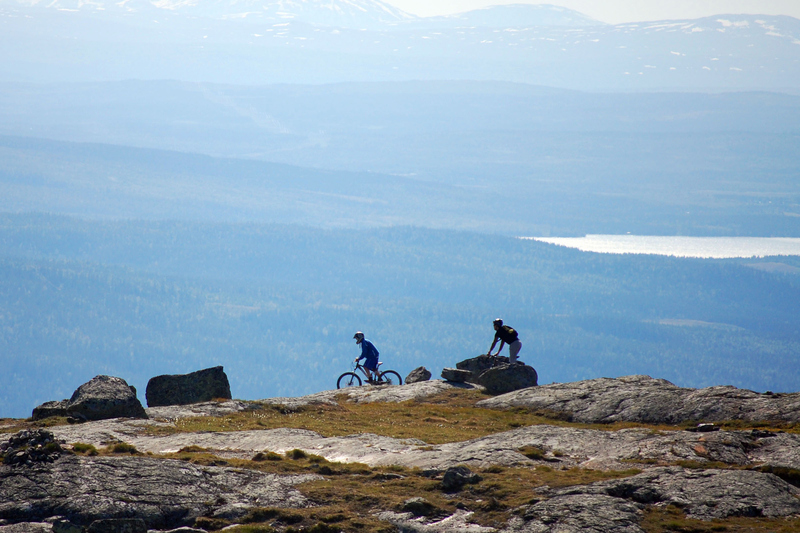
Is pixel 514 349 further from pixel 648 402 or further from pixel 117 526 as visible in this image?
pixel 117 526

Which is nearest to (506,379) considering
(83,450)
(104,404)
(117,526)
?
(104,404)

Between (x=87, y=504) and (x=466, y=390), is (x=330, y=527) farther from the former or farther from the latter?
(x=466, y=390)

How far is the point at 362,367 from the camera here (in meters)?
48.1

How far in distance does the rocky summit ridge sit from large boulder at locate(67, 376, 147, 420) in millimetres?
2136

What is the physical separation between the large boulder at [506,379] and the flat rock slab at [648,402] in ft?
9.42

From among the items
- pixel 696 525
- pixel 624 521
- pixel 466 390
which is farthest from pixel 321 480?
pixel 466 390

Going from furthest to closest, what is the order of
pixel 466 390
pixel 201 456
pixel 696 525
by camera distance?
1. pixel 466 390
2. pixel 201 456
3. pixel 696 525

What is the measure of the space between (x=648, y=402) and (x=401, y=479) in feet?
53.4

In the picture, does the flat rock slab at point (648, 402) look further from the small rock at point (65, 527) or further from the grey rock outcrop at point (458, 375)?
the small rock at point (65, 527)

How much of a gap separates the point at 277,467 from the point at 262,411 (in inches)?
536

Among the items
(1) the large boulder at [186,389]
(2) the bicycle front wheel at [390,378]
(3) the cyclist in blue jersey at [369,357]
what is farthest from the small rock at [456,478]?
(2) the bicycle front wheel at [390,378]

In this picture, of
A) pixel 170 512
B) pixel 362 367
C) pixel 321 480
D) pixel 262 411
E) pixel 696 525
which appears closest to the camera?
pixel 696 525

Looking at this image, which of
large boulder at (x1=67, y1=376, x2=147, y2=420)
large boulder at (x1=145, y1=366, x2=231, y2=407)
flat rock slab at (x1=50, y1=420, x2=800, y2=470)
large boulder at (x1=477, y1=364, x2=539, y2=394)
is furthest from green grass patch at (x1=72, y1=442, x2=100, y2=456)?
large boulder at (x1=477, y1=364, x2=539, y2=394)

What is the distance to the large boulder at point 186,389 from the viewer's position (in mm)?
40125
